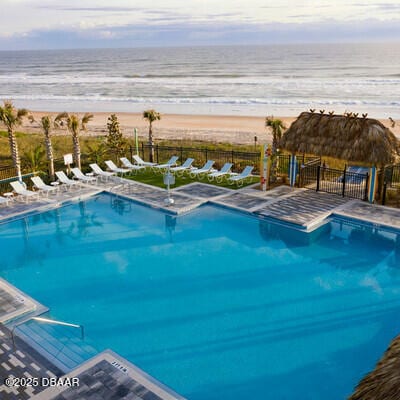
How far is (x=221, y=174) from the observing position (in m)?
16.0

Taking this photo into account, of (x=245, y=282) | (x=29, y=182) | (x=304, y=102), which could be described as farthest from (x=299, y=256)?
(x=304, y=102)

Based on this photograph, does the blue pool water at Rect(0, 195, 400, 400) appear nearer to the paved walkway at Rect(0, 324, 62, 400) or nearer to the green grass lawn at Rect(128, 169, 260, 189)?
the paved walkway at Rect(0, 324, 62, 400)

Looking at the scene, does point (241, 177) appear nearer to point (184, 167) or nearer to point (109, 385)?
point (184, 167)

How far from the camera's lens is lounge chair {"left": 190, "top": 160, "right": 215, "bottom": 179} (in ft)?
54.0

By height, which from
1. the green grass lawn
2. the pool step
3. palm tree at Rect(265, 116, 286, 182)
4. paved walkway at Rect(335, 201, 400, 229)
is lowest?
the pool step

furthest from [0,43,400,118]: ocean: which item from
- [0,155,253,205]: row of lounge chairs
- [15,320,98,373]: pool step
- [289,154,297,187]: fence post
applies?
[15,320,98,373]: pool step

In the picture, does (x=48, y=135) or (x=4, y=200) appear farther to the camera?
(x=48, y=135)

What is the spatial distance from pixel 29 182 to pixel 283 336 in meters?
12.0

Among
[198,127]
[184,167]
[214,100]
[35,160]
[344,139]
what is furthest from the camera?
[214,100]

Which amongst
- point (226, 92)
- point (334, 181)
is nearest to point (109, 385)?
point (334, 181)

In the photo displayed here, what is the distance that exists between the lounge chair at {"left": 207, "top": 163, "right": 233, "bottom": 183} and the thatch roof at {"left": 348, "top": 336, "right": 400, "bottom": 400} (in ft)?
37.8

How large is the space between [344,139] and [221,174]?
4.53 metres

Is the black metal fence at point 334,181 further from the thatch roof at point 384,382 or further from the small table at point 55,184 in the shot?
the thatch roof at point 384,382

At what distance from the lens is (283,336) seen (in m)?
7.73
